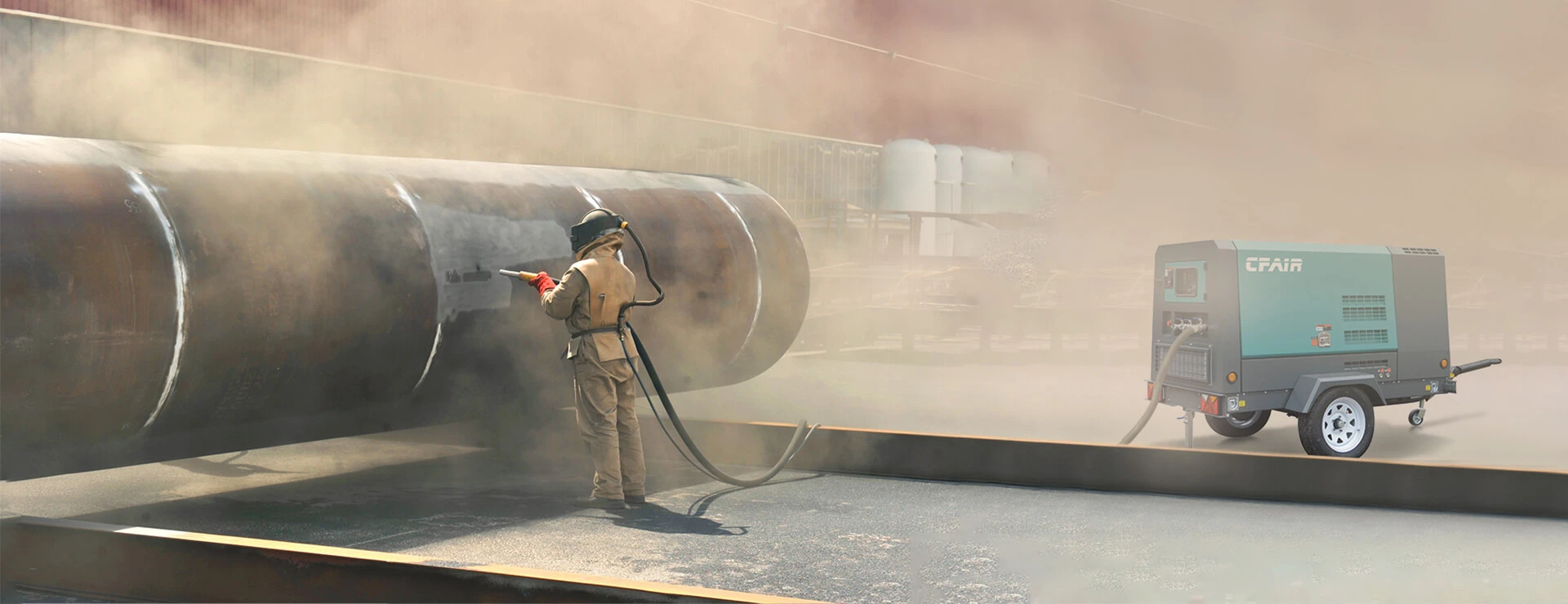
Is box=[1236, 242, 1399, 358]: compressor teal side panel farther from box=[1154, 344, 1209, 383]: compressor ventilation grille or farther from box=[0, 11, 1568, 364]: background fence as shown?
box=[0, 11, 1568, 364]: background fence

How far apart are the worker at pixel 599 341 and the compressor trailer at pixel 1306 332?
3.44 metres

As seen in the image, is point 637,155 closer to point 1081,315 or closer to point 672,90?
point 1081,315

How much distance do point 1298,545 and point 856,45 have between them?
488cm

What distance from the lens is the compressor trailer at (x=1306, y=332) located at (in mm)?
6742

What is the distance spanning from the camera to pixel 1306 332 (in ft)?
22.6

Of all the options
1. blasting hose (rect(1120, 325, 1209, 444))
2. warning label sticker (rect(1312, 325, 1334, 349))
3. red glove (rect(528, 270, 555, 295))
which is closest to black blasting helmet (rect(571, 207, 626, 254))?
red glove (rect(528, 270, 555, 295))

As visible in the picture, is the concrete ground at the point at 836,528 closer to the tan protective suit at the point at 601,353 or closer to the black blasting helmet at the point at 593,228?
the tan protective suit at the point at 601,353

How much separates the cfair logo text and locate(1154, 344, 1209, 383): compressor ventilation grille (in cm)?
54

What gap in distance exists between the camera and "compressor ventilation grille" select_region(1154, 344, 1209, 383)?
271 inches

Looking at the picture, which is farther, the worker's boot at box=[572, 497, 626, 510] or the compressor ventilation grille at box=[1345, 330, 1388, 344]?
the compressor ventilation grille at box=[1345, 330, 1388, 344]

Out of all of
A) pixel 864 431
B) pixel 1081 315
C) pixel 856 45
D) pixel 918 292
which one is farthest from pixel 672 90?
pixel 918 292

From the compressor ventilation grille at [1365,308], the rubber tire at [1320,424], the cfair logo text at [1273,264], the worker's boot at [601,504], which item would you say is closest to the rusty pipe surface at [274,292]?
the worker's boot at [601,504]

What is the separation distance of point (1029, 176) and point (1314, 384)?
2008cm

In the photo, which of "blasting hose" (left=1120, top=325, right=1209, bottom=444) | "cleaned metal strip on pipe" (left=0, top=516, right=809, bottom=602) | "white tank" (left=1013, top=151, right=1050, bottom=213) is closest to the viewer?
"cleaned metal strip on pipe" (left=0, top=516, right=809, bottom=602)
